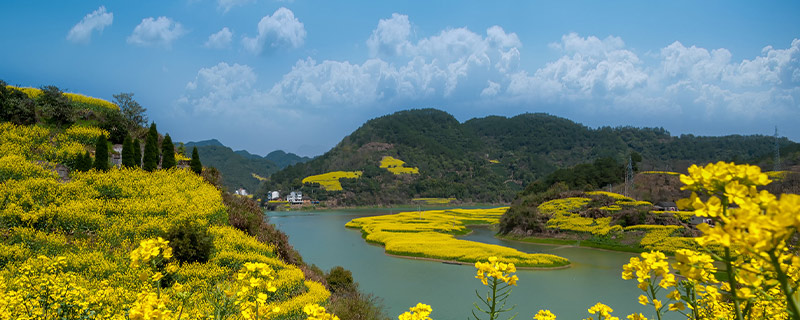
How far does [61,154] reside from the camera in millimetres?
12008

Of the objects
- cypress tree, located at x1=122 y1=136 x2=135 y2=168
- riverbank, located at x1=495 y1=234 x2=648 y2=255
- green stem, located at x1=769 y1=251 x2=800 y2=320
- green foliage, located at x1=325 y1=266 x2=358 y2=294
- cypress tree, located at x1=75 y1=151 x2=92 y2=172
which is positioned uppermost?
cypress tree, located at x1=122 y1=136 x2=135 y2=168

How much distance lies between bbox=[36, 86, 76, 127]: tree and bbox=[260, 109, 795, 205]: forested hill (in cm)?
6829

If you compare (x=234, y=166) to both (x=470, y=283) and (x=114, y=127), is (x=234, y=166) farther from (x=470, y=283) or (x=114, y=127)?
(x=470, y=283)

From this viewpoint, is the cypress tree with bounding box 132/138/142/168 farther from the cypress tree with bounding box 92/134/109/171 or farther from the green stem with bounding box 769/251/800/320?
the green stem with bounding box 769/251/800/320

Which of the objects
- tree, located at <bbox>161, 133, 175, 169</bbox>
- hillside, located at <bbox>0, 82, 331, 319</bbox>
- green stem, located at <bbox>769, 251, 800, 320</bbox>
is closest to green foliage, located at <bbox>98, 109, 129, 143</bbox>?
hillside, located at <bbox>0, 82, 331, 319</bbox>

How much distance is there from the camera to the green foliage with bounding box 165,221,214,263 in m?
8.64

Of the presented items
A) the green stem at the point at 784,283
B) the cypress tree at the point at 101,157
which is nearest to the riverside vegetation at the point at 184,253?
the green stem at the point at 784,283

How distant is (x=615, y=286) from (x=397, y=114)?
15592 centimetres

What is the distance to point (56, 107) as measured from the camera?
13789 mm

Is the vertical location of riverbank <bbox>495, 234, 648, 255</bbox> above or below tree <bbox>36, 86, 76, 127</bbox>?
below

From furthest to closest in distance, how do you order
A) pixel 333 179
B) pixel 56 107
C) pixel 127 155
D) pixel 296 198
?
pixel 333 179 → pixel 296 198 → pixel 56 107 → pixel 127 155

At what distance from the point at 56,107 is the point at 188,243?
9304mm

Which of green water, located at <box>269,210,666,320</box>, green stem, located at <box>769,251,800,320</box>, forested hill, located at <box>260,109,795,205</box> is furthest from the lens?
forested hill, located at <box>260,109,795,205</box>

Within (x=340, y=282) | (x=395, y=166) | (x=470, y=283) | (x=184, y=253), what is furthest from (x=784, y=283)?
(x=395, y=166)
